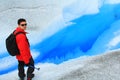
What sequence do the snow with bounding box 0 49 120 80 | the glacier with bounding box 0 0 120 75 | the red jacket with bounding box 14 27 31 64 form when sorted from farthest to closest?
the glacier with bounding box 0 0 120 75, the snow with bounding box 0 49 120 80, the red jacket with bounding box 14 27 31 64

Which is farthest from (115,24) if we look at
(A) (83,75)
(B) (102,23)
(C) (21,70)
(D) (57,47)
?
(C) (21,70)

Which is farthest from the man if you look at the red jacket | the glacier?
the glacier

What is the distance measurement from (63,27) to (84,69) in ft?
8.42

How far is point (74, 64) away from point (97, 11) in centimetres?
295

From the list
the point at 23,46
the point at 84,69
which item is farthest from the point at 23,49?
the point at 84,69

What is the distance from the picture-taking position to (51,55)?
10625 mm

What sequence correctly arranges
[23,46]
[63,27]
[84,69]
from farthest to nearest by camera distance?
[63,27] < [84,69] < [23,46]

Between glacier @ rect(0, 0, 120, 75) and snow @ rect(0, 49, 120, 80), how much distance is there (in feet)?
1.56

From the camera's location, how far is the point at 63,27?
37.9 ft

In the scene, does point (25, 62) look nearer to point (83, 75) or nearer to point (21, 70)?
point (21, 70)

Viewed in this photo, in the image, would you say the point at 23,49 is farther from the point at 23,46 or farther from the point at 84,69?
the point at 84,69

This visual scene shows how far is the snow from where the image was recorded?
8969 millimetres

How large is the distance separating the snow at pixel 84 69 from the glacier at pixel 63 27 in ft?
1.56

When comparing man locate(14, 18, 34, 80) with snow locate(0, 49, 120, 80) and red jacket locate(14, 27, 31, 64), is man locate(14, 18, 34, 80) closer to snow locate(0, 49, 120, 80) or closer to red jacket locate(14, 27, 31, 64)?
red jacket locate(14, 27, 31, 64)
